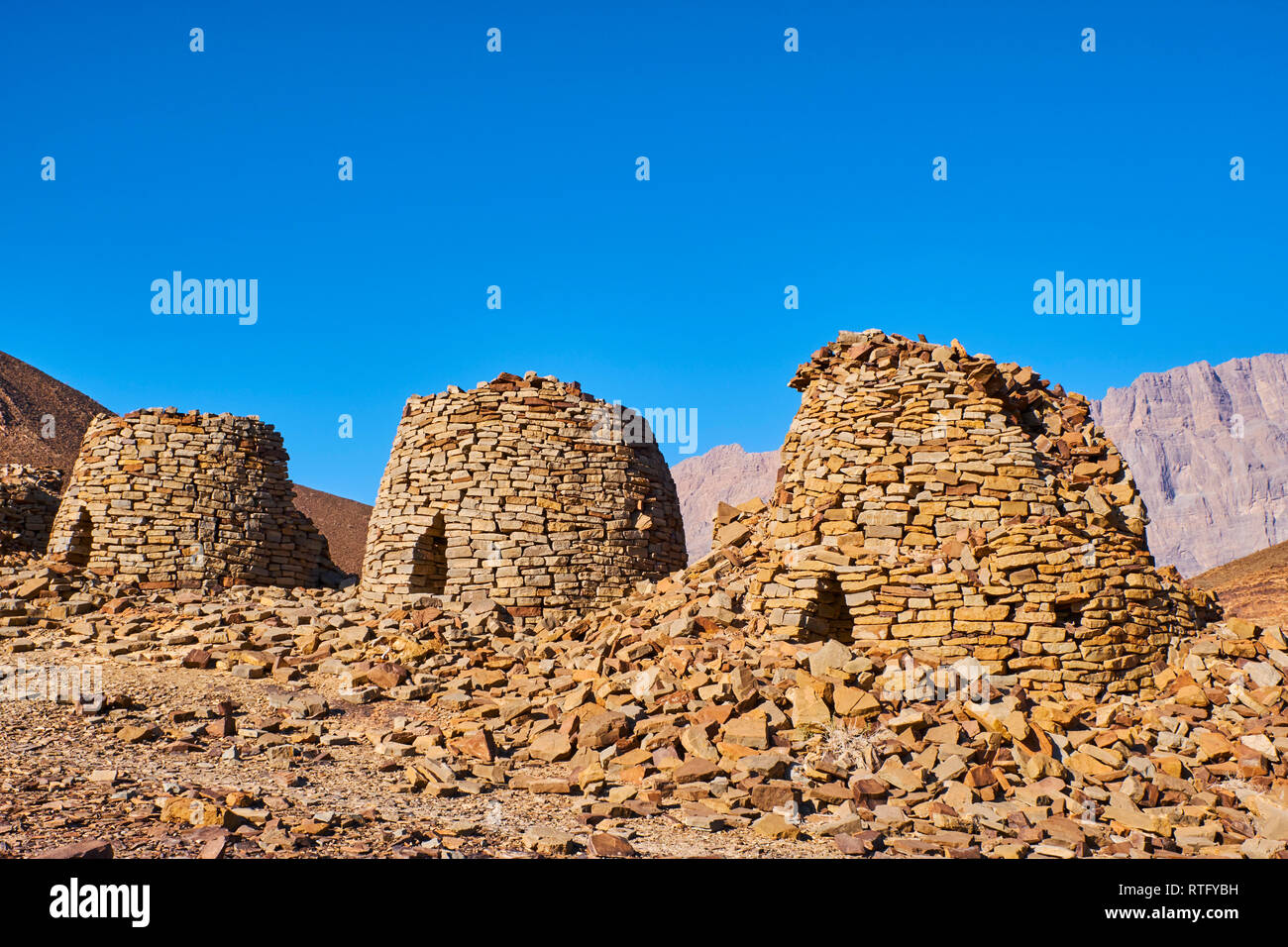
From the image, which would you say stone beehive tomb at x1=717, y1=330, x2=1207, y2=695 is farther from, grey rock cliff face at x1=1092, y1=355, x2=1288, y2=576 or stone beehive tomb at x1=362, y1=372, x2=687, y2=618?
grey rock cliff face at x1=1092, y1=355, x2=1288, y2=576

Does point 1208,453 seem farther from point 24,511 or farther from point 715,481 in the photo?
point 24,511

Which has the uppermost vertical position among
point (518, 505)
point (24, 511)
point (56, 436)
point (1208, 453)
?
point (1208, 453)

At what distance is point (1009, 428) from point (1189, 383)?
157132 mm

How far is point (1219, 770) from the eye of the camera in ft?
24.0

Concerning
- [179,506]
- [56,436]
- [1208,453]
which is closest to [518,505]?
[179,506]

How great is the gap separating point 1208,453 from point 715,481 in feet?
238

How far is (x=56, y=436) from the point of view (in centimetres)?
4347

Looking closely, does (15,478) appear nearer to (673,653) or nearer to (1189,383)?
(673,653)

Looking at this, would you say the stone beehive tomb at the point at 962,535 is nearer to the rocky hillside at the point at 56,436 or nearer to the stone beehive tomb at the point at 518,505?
the stone beehive tomb at the point at 518,505

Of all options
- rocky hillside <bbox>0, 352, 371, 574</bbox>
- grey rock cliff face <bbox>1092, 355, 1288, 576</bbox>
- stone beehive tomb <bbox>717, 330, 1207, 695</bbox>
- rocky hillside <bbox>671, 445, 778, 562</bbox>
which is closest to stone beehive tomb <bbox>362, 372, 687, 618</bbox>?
stone beehive tomb <bbox>717, 330, 1207, 695</bbox>

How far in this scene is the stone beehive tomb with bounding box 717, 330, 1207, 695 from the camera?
27.7ft

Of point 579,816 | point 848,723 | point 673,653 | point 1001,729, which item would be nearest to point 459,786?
point 579,816

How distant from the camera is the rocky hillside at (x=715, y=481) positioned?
109m

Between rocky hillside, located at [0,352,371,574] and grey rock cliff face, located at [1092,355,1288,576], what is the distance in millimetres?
100593
